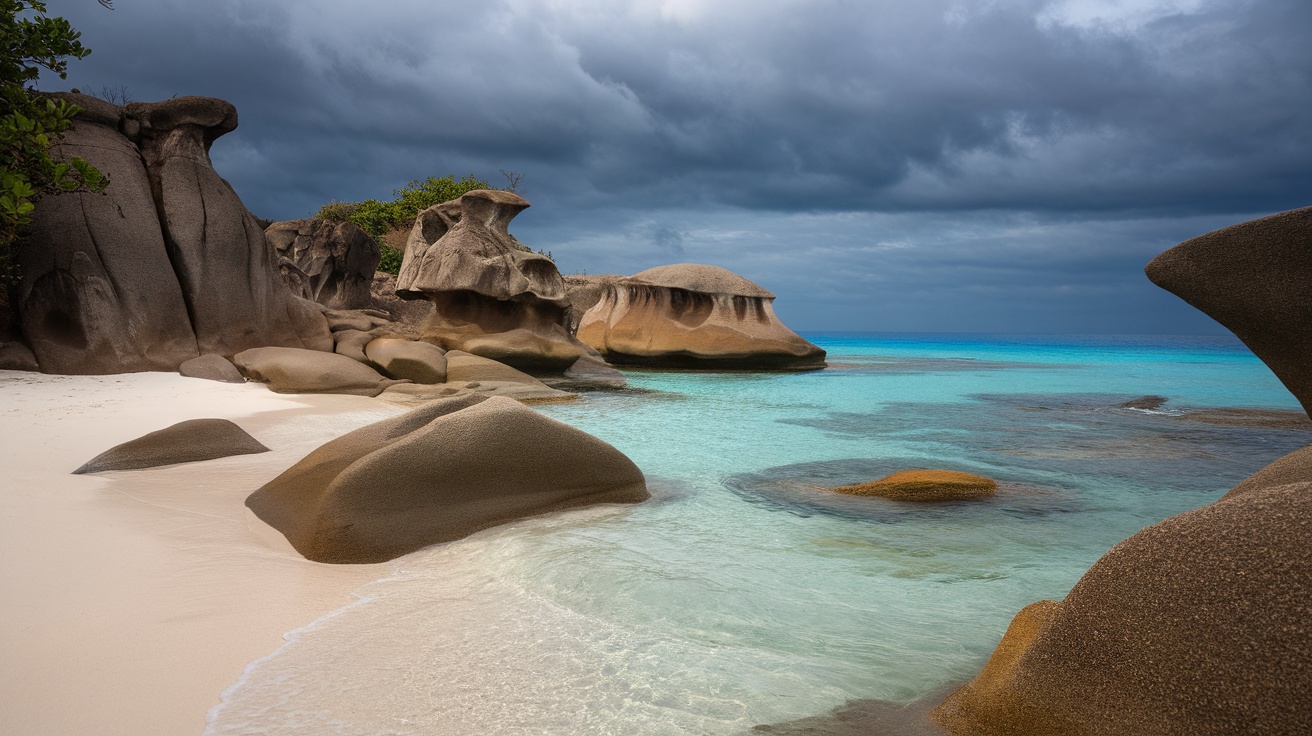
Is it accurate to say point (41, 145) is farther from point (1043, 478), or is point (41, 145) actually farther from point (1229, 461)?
point (1229, 461)

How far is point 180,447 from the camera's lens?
19.6 feet

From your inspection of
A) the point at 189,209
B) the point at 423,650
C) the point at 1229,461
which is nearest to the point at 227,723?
the point at 423,650

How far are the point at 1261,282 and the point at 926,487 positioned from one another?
3.14 metres

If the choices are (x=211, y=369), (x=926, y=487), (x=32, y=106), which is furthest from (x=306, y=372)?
(x=926, y=487)

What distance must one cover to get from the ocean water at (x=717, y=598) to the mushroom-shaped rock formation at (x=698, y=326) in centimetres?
1424

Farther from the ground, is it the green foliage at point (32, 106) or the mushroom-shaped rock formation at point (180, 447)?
the green foliage at point (32, 106)

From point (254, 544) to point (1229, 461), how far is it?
9.21m

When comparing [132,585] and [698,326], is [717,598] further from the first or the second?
[698,326]

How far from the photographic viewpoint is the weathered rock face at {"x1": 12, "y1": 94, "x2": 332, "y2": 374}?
10.3 meters

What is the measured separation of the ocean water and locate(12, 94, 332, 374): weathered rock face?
7.36m

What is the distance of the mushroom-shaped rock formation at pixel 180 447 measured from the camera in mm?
5531

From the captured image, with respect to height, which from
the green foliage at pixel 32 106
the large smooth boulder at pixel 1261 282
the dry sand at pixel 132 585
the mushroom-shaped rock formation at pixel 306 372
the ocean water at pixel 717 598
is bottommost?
the ocean water at pixel 717 598

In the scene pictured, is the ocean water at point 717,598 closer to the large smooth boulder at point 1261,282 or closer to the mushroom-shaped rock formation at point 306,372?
the large smooth boulder at point 1261,282

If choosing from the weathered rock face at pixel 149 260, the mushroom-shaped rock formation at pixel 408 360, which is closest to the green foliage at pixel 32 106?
the weathered rock face at pixel 149 260
